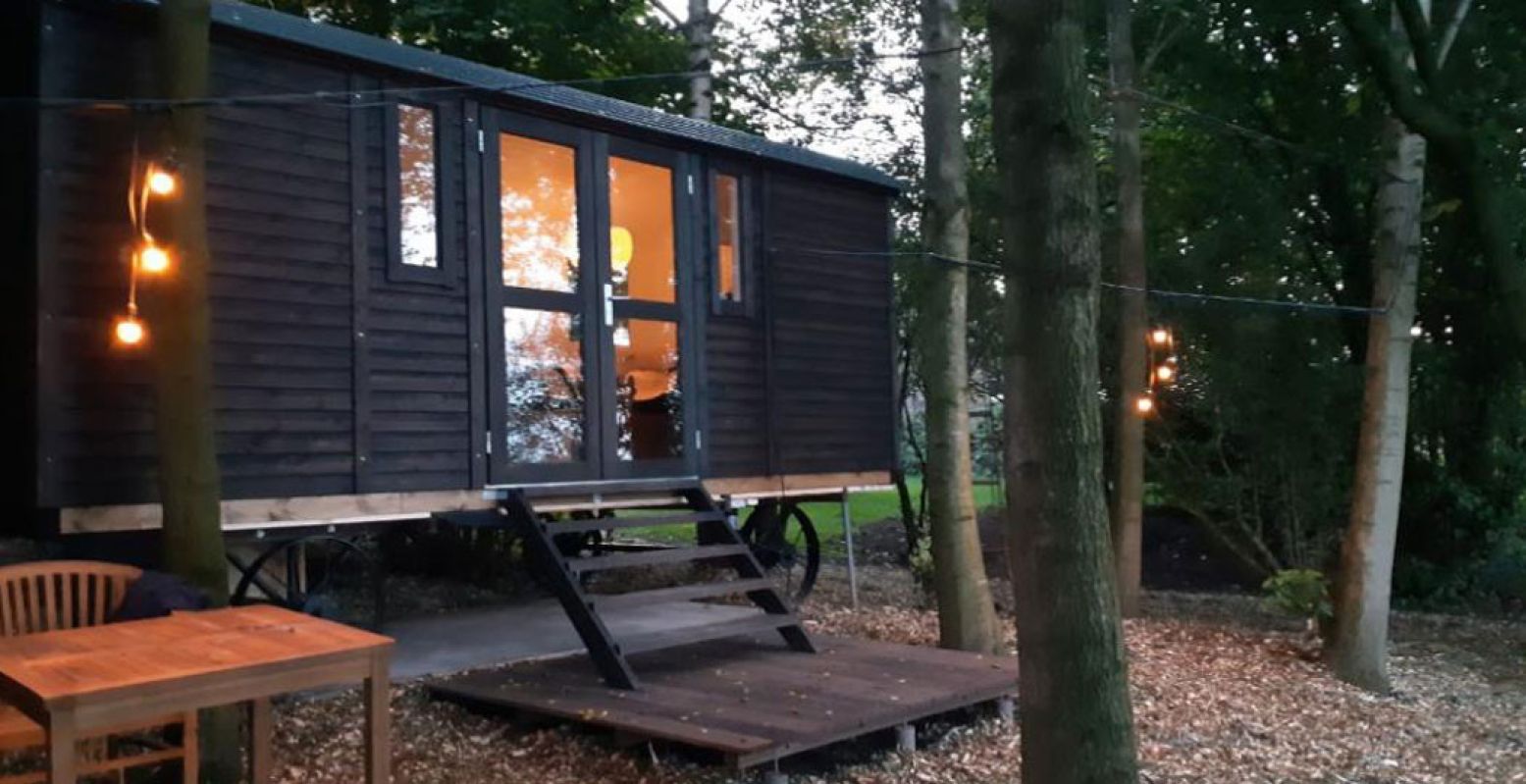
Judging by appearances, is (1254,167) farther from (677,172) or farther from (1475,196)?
(677,172)

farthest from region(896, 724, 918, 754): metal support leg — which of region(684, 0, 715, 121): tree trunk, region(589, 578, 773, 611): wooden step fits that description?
region(684, 0, 715, 121): tree trunk

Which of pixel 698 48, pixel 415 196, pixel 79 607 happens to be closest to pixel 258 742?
pixel 79 607

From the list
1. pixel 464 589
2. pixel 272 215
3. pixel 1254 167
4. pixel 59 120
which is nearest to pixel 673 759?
pixel 272 215

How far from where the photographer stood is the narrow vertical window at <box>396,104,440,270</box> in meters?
6.88

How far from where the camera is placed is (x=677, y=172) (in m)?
8.38

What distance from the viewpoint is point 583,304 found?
7.67 metres

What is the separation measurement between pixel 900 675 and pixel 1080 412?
3.32 m

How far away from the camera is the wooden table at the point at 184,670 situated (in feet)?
A: 9.80

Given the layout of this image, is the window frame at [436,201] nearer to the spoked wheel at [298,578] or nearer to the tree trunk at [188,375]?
the spoked wheel at [298,578]

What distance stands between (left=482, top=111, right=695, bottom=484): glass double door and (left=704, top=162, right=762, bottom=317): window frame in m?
0.23

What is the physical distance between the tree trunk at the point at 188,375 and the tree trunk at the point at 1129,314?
7.29 metres

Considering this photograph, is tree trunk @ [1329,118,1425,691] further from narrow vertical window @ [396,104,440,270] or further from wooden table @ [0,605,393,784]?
wooden table @ [0,605,393,784]

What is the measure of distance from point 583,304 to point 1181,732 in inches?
166

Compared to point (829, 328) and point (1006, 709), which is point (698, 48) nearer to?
point (829, 328)
